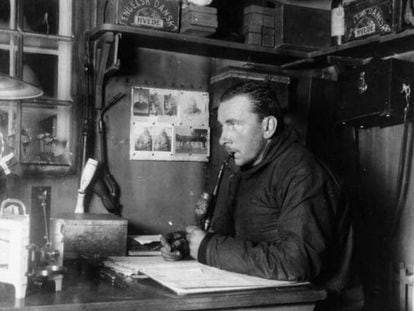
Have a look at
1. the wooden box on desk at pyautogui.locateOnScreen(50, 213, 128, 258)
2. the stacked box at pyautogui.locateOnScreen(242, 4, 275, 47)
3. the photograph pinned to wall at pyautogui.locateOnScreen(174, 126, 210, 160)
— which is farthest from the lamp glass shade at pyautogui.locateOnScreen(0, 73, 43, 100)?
the stacked box at pyautogui.locateOnScreen(242, 4, 275, 47)

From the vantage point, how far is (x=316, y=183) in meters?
2.12

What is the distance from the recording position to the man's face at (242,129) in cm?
247

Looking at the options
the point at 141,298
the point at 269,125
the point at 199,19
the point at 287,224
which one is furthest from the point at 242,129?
the point at 141,298

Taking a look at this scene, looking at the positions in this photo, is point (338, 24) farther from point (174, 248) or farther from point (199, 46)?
point (174, 248)

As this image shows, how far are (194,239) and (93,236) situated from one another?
649 mm

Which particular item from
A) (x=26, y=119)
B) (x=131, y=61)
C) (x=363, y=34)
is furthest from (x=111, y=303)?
(x=363, y=34)

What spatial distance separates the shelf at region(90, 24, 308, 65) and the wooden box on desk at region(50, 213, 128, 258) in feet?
3.15

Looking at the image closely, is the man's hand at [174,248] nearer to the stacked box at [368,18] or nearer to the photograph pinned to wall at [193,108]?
the photograph pinned to wall at [193,108]

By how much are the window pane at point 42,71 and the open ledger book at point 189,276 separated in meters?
1.26

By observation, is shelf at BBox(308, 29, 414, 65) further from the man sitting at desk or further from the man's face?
the man's face

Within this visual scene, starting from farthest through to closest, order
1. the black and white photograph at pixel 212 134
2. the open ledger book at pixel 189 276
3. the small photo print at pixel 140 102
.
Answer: the small photo print at pixel 140 102
the black and white photograph at pixel 212 134
the open ledger book at pixel 189 276

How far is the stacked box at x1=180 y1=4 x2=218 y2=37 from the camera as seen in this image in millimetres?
2941

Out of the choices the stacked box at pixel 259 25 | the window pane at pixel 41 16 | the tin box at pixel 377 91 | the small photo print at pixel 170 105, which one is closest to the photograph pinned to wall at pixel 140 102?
the small photo print at pixel 170 105

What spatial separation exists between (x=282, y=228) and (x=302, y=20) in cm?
165
